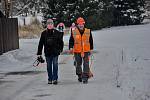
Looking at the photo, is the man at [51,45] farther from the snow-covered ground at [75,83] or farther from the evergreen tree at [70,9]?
the evergreen tree at [70,9]

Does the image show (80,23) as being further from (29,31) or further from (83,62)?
(29,31)

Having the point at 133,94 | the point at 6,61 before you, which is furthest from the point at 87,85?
the point at 6,61

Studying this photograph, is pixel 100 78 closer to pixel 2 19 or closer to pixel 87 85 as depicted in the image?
pixel 87 85

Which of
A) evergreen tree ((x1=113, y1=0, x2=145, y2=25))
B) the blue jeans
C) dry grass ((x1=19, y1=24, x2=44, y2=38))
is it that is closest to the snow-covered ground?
the blue jeans

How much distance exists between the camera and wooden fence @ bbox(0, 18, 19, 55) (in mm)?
23281

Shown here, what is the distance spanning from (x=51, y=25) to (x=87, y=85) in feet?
6.04

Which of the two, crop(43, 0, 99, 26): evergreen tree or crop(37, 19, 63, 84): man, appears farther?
crop(43, 0, 99, 26): evergreen tree

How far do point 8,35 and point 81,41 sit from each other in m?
12.2

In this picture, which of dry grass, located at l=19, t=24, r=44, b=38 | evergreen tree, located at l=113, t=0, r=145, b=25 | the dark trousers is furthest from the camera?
evergreen tree, located at l=113, t=0, r=145, b=25

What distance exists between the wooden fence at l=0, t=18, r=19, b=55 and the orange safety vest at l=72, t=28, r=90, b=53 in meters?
10.1

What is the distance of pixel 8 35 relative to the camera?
24.6m

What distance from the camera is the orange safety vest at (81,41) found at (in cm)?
1298

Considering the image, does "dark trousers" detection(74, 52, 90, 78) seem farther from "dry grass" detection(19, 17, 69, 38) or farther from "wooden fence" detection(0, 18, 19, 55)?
"dry grass" detection(19, 17, 69, 38)

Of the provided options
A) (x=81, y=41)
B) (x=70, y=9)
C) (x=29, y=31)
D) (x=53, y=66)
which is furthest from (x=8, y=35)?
(x=70, y=9)
